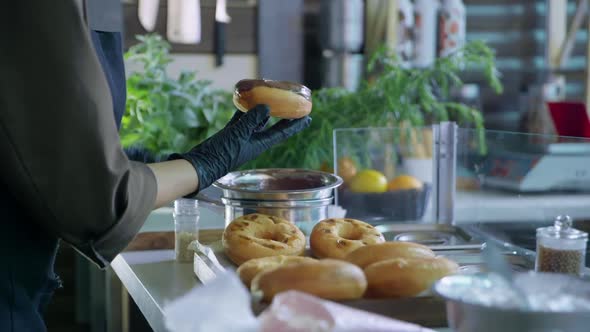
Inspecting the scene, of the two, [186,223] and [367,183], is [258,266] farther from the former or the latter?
[367,183]

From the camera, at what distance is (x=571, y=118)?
2217 millimetres

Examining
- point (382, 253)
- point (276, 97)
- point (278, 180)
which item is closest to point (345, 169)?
point (278, 180)

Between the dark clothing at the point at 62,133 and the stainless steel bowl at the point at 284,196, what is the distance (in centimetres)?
39

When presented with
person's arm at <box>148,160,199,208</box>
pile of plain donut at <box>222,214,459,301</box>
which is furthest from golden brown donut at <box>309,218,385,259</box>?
person's arm at <box>148,160,199,208</box>

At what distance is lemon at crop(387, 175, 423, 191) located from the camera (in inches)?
83.0

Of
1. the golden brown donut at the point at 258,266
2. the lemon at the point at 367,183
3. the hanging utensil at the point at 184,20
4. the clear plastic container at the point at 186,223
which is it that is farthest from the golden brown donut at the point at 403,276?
the hanging utensil at the point at 184,20

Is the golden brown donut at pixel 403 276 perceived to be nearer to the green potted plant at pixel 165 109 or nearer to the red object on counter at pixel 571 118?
the red object on counter at pixel 571 118

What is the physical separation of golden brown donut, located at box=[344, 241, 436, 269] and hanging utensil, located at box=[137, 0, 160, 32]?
2.13 metres

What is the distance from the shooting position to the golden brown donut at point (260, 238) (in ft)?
4.76

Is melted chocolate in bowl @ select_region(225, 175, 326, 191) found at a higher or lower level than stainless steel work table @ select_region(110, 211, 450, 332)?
higher

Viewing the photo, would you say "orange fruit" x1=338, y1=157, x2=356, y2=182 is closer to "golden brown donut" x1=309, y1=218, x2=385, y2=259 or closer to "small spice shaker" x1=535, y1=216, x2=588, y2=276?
"golden brown donut" x1=309, y1=218, x2=385, y2=259

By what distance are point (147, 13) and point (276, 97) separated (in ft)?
6.03

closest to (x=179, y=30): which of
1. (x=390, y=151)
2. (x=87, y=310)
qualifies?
(x=87, y=310)

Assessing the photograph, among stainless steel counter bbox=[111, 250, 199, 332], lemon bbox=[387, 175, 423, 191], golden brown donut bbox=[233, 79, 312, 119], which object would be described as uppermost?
golden brown donut bbox=[233, 79, 312, 119]
